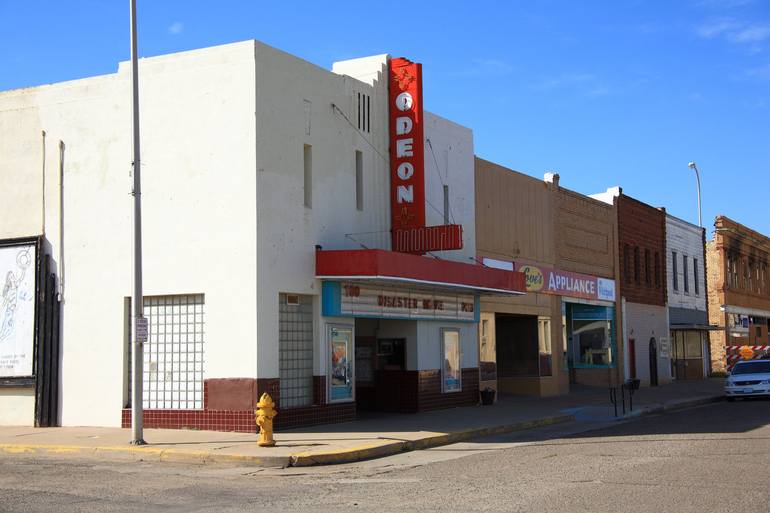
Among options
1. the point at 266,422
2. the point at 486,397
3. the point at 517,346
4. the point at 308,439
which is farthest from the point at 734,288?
the point at 266,422

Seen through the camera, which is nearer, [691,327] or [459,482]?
[459,482]

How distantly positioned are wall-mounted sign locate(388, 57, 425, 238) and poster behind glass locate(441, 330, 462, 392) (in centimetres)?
404

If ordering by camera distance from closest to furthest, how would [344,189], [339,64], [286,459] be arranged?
[286,459] < [344,189] < [339,64]

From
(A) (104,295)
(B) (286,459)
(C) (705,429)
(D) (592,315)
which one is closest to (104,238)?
(A) (104,295)

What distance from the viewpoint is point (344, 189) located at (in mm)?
21891

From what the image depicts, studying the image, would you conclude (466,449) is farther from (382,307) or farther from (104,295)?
(104,295)

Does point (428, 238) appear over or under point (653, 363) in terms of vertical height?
over

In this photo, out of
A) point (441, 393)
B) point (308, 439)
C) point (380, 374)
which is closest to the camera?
point (308, 439)

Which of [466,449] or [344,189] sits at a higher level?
[344,189]

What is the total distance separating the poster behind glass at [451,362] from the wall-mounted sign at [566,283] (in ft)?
16.4

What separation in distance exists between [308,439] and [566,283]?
19.4m

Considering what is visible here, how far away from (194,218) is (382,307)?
5194 mm

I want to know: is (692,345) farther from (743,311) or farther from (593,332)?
(593,332)

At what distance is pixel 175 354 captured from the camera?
65.1ft
